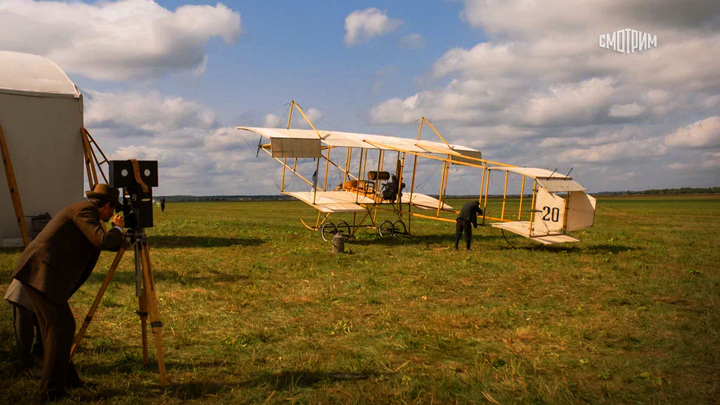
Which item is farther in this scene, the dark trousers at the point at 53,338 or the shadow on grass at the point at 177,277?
the shadow on grass at the point at 177,277

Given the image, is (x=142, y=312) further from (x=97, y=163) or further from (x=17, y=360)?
(x=97, y=163)

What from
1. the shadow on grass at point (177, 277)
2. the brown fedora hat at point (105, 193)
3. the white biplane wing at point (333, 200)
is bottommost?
the shadow on grass at point (177, 277)

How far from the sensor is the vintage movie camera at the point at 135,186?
5035mm

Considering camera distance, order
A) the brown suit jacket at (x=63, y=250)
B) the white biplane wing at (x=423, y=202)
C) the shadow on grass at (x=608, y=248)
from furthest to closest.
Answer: the white biplane wing at (x=423, y=202)
the shadow on grass at (x=608, y=248)
the brown suit jacket at (x=63, y=250)

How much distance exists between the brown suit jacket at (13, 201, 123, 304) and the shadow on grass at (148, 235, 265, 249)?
12535mm

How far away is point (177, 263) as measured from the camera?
522 inches

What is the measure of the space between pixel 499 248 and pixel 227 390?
44.0 feet

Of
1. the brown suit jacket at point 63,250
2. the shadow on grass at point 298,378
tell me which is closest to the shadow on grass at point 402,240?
the shadow on grass at point 298,378

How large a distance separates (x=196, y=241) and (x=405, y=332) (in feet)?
41.5

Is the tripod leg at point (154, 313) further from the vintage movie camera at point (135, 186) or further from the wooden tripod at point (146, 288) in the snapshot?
the vintage movie camera at point (135, 186)

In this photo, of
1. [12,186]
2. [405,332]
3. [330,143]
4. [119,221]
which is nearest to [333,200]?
[330,143]

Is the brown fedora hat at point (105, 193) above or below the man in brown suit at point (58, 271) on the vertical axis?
above

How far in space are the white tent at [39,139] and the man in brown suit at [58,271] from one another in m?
11.2

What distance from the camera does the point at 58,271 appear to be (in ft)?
15.3
